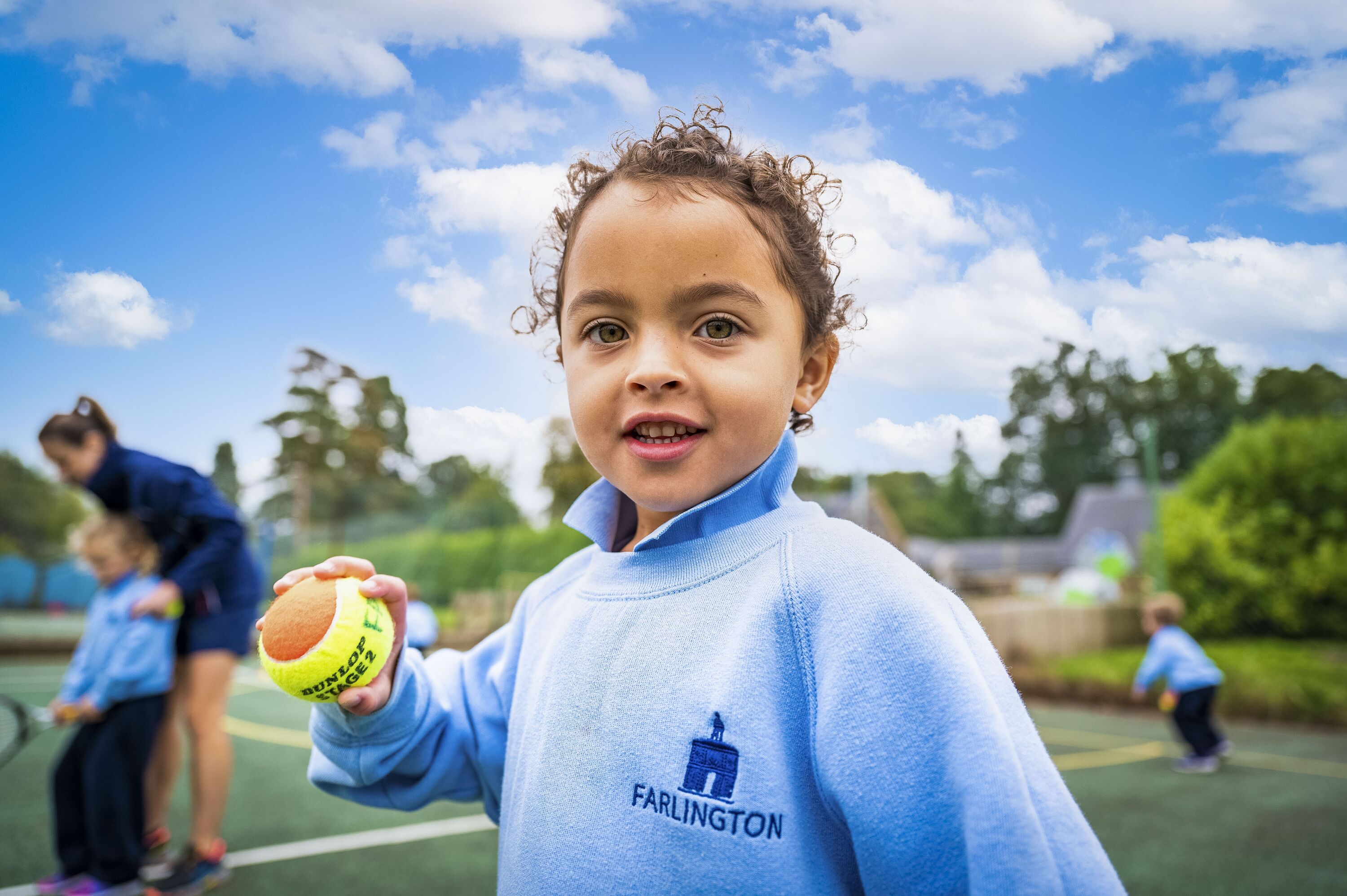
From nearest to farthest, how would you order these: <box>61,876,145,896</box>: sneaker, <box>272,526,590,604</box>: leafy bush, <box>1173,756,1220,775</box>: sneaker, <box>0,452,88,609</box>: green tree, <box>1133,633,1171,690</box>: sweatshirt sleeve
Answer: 1. <box>61,876,145,896</box>: sneaker
2. <box>1173,756,1220,775</box>: sneaker
3. <box>1133,633,1171,690</box>: sweatshirt sleeve
4. <box>272,526,590,604</box>: leafy bush
5. <box>0,452,88,609</box>: green tree

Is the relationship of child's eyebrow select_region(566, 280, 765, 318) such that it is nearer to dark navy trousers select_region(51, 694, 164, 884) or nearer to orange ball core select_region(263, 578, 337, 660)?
orange ball core select_region(263, 578, 337, 660)

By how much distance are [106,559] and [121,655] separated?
1.86ft

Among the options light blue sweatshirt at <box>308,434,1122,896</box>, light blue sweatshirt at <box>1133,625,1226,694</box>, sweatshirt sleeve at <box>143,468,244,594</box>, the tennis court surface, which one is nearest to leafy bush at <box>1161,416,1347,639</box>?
the tennis court surface

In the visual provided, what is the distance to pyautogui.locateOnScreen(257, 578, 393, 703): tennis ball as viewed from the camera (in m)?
1.23

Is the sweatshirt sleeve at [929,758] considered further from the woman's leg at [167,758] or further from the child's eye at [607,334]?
the woman's leg at [167,758]

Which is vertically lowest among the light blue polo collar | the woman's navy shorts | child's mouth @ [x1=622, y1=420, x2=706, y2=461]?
the woman's navy shorts

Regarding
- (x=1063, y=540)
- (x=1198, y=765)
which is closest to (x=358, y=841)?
(x=1198, y=765)

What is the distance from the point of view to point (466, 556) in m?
14.4

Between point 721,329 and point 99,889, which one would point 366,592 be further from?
point 99,889

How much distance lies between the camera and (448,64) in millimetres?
1810

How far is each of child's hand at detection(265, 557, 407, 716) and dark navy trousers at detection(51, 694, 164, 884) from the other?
279 cm

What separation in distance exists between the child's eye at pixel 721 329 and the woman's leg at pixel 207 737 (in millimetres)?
3360

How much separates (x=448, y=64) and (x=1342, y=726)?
9418 millimetres

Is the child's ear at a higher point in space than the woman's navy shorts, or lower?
higher
